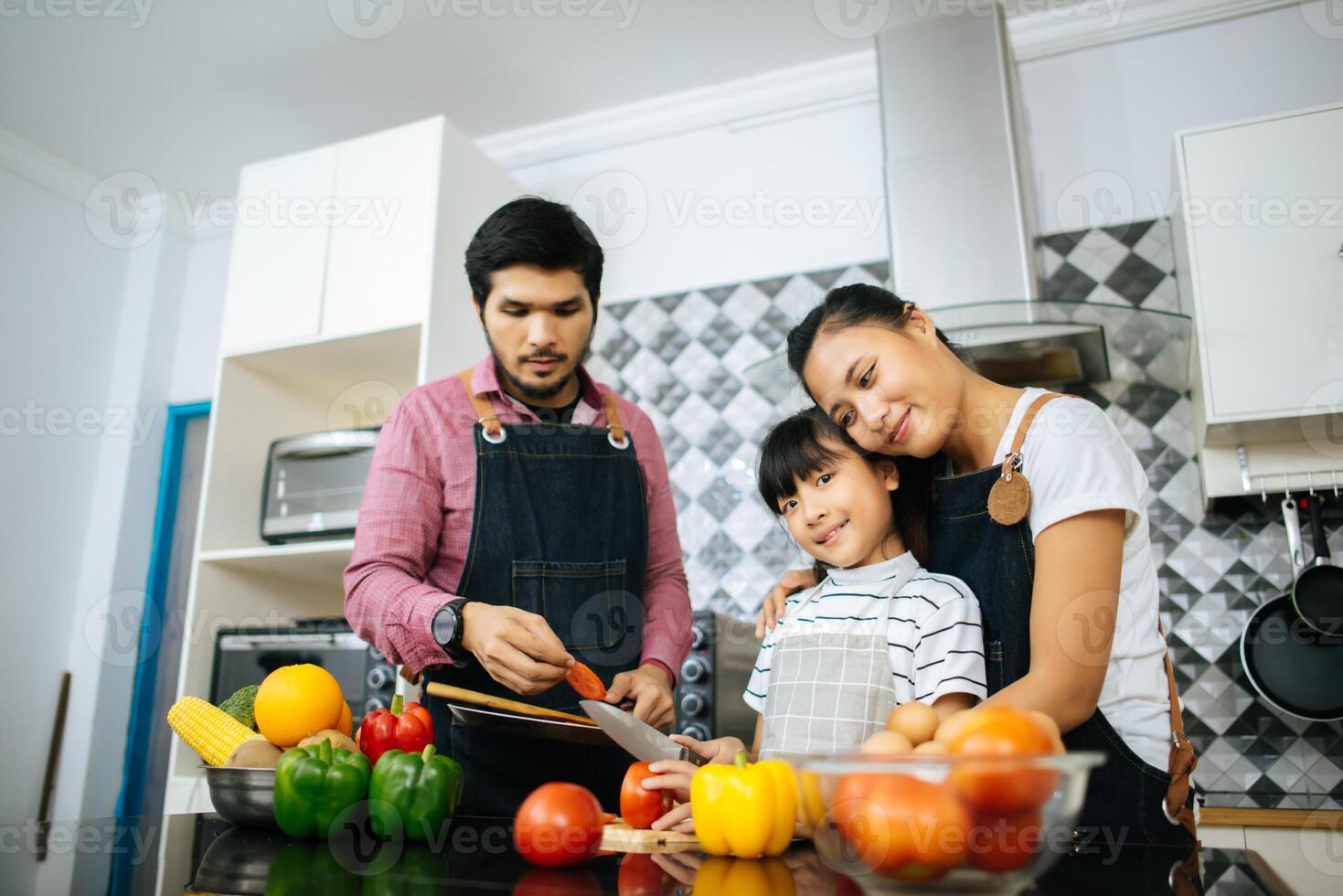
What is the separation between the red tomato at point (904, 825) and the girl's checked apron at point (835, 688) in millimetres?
555

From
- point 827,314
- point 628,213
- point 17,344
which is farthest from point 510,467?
point 17,344

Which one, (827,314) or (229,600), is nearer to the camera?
(827,314)

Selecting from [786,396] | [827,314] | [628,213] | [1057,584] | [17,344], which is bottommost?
[1057,584]

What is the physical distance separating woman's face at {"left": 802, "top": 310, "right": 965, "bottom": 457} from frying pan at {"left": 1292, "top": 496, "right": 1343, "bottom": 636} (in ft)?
4.66

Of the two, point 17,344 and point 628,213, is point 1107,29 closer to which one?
point 628,213

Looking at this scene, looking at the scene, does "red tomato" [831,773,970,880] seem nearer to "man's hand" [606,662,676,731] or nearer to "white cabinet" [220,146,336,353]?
"man's hand" [606,662,676,731]

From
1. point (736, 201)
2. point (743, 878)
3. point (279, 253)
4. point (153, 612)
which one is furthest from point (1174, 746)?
point (153, 612)

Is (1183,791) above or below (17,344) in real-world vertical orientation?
below

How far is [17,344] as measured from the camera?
3.04m

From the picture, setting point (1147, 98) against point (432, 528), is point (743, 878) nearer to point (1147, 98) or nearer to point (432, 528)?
point (432, 528)

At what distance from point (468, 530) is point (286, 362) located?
1487 mm

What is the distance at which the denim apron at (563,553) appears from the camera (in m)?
1.37

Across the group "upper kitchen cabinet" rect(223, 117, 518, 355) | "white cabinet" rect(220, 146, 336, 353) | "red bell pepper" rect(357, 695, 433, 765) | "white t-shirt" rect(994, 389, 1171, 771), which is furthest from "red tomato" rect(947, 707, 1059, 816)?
"white cabinet" rect(220, 146, 336, 353)

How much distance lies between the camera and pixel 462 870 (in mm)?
717
